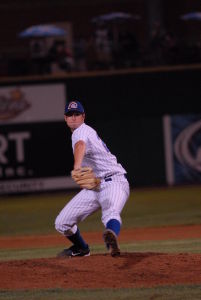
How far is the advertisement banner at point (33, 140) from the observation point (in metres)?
19.6

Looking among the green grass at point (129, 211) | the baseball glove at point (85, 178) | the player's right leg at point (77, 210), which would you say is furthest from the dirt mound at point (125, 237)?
the baseball glove at point (85, 178)

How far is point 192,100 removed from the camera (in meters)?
20.3

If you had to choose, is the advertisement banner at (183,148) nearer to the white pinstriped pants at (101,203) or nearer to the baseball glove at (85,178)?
the white pinstriped pants at (101,203)

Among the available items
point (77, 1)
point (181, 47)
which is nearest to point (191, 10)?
point (77, 1)

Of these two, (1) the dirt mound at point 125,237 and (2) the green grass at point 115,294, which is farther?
(1) the dirt mound at point 125,237

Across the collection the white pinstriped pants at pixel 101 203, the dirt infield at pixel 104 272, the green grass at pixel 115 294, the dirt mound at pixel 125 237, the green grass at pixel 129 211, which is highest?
the white pinstriped pants at pixel 101 203

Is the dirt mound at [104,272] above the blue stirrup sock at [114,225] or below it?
below

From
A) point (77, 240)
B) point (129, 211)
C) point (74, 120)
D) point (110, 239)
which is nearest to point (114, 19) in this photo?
point (129, 211)

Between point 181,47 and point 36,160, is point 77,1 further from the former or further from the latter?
point 36,160

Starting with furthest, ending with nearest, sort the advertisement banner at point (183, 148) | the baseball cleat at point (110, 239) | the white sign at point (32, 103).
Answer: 1. the advertisement banner at point (183, 148)
2. the white sign at point (32, 103)
3. the baseball cleat at point (110, 239)

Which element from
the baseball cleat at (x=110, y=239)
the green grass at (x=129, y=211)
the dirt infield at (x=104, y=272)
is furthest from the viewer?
the green grass at (x=129, y=211)

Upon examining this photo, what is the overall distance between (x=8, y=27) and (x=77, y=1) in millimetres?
2573

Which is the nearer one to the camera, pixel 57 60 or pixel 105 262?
pixel 105 262

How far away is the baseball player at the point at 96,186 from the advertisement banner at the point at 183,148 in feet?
38.1
